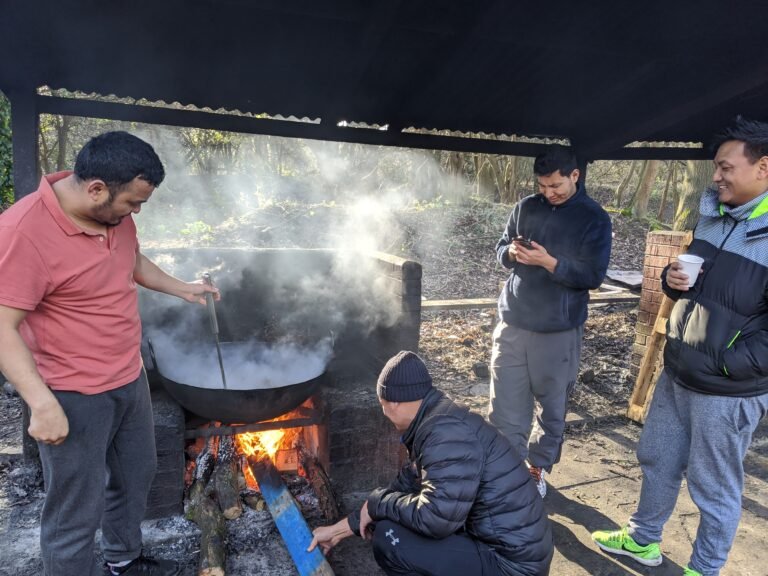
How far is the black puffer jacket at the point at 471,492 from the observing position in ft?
6.75

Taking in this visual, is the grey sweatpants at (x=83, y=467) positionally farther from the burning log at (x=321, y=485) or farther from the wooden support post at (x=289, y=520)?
the burning log at (x=321, y=485)

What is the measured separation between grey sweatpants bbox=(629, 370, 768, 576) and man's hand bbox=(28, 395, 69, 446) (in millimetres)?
2992

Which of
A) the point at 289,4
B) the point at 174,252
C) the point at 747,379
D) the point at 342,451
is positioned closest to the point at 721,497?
the point at 747,379

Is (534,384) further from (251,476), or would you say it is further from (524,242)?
(251,476)

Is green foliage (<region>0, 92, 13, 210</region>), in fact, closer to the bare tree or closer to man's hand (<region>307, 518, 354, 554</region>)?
man's hand (<region>307, 518, 354, 554</region>)

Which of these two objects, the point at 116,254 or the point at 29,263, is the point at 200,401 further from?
the point at 29,263

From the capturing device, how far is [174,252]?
4.06 m

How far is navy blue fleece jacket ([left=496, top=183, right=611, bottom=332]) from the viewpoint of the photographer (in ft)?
10.7

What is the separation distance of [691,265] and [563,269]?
2.63 feet

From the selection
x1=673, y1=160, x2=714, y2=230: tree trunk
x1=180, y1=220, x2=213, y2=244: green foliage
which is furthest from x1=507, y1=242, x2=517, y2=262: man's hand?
x1=180, y1=220, x2=213, y2=244: green foliage

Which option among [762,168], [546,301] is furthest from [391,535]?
[762,168]

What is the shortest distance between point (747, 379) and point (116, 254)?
308 centimetres

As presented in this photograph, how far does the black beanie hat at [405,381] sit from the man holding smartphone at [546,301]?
1.40 metres

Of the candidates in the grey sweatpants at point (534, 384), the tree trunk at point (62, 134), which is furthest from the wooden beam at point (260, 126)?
the tree trunk at point (62, 134)
